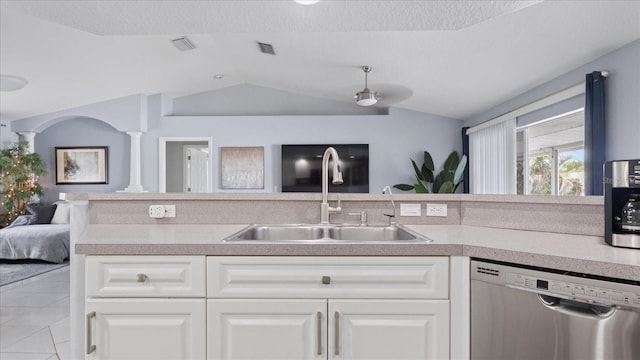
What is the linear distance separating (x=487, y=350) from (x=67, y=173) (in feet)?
25.1

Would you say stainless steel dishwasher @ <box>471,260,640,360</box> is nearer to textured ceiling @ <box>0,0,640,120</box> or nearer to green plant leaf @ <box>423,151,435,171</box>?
textured ceiling @ <box>0,0,640,120</box>

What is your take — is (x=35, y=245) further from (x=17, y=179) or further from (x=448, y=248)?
(x=448, y=248)

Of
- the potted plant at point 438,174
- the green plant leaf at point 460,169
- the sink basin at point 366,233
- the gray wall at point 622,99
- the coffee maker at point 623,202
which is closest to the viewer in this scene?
the coffee maker at point 623,202

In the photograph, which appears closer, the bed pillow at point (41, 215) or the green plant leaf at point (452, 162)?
the bed pillow at point (41, 215)

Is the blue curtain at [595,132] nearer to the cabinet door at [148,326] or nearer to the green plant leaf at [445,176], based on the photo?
the green plant leaf at [445,176]

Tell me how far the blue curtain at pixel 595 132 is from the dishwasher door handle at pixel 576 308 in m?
2.47

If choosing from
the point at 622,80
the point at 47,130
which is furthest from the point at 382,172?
the point at 47,130

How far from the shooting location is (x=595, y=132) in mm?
2990

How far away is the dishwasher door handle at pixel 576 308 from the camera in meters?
1.02

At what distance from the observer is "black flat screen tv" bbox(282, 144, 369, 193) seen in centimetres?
596

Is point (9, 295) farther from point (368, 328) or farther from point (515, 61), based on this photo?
point (515, 61)

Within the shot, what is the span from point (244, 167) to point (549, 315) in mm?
5484

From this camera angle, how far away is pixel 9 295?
3352mm

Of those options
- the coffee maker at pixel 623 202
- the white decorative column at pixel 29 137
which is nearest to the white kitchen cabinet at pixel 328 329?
the coffee maker at pixel 623 202
